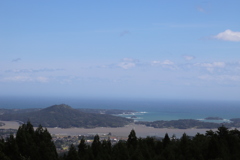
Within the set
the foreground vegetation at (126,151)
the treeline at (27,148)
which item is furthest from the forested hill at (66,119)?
the treeline at (27,148)

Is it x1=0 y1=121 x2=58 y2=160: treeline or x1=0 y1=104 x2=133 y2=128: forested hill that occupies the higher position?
x1=0 y1=104 x2=133 y2=128: forested hill

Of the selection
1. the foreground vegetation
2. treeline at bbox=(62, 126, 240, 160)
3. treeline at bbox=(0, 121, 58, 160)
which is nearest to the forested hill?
treeline at bbox=(62, 126, 240, 160)

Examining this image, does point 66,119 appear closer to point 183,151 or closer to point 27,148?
point 27,148

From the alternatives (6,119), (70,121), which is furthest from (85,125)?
(6,119)

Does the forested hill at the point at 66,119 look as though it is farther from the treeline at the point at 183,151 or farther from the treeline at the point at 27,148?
the treeline at the point at 27,148

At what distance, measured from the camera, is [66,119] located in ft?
518

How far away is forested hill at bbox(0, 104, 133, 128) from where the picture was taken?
150 metres

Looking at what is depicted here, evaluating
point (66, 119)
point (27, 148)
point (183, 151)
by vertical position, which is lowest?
point (27, 148)

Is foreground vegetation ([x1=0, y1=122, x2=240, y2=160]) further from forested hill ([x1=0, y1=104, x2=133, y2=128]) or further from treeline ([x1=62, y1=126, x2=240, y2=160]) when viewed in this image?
forested hill ([x1=0, y1=104, x2=133, y2=128])

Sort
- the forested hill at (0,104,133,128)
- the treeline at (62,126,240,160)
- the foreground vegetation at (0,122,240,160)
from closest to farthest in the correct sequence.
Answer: the treeline at (62,126,240,160) → the foreground vegetation at (0,122,240,160) → the forested hill at (0,104,133,128)

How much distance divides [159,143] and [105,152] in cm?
707

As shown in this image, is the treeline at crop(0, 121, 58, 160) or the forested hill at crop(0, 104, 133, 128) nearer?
the treeline at crop(0, 121, 58, 160)

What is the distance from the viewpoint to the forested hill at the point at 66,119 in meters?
150

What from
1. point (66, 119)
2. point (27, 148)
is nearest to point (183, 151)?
point (27, 148)
